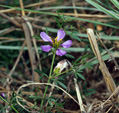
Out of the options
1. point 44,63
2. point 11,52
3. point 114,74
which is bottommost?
point 114,74

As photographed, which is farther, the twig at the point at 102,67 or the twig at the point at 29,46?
the twig at the point at 29,46

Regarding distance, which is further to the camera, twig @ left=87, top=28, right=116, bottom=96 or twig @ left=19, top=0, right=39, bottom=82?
twig @ left=19, top=0, right=39, bottom=82

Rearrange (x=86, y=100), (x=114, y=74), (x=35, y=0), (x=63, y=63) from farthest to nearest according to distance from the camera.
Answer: (x=35, y=0)
(x=114, y=74)
(x=86, y=100)
(x=63, y=63)

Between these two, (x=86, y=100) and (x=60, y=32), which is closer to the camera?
(x=60, y=32)

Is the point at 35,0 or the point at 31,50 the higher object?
the point at 35,0

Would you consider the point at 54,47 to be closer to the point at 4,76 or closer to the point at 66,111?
the point at 66,111

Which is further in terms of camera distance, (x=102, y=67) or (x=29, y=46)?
(x=29, y=46)

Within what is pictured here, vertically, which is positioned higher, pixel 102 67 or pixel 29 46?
pixel 29 46

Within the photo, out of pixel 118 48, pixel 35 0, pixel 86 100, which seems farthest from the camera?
pixel 35 0

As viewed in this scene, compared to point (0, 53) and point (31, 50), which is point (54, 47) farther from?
point (0, 53)

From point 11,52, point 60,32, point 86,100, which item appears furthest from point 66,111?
point 11,52

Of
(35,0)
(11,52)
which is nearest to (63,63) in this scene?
(11,52)
